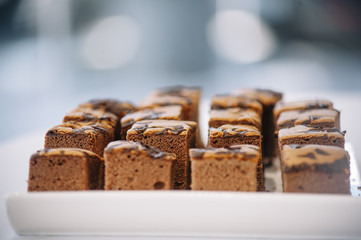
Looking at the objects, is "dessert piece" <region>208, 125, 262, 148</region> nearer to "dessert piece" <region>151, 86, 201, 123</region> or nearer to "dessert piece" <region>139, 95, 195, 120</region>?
"dessert piece" <region>139, 95, 195, 120</region>

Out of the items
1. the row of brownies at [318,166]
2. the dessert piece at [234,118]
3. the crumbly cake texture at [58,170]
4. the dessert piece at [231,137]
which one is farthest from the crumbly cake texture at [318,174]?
the crumbly cake texture at [58,170]

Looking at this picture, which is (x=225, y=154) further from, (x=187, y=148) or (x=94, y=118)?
(x=94, y=118)

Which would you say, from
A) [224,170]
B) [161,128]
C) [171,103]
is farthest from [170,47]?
[224,170]

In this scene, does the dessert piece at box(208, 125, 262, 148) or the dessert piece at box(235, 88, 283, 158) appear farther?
the dessert piece at box(235, 88, 283, 158)

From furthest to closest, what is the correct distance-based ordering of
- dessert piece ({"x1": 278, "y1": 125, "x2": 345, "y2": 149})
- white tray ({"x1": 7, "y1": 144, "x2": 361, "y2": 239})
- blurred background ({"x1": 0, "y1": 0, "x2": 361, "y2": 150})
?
blurred background ({"x1": 0, "y1": 0, "x2": 361, "y2": 150}) → dessert piece ({"x1": 278, "y1": 125, "x2": 345, "y2": 149}) → white tray ({"x1": 7, "y1": 144, "x2": 361, "y2": 239})

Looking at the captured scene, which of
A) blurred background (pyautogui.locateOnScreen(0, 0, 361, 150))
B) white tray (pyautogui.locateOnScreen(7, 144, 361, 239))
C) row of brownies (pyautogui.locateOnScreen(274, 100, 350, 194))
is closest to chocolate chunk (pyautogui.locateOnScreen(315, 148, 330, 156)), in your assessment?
row of brownies (pyautogui.locateOnScreen(274, 100, 350, 194))
